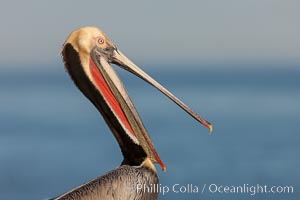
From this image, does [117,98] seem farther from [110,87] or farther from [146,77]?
[146,77]

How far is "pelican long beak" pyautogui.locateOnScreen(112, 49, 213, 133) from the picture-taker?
4738 mm

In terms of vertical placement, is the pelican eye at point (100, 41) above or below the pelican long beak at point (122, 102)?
above

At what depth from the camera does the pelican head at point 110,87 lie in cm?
470

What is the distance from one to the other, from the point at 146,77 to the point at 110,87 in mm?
216

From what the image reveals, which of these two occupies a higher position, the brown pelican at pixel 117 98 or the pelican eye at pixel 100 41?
the pelican eye at pixel 100 41

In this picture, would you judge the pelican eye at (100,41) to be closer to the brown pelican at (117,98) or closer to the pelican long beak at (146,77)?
the brown pelican at (117,98)

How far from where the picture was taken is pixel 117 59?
189 inches

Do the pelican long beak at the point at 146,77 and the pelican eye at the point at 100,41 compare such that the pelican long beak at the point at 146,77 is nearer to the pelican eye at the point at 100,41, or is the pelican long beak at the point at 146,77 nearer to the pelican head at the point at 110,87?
the pelican head at the point at 110,87

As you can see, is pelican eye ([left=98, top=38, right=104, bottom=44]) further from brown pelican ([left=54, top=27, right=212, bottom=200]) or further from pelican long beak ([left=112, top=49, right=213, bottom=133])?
pelican long beak ([left=112, top=49, right=213, bottom=133])

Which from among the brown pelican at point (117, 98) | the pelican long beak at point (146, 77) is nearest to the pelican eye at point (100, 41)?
the brown pelican at point (117, 98)

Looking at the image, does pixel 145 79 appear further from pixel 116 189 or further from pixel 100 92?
pixel 116 189

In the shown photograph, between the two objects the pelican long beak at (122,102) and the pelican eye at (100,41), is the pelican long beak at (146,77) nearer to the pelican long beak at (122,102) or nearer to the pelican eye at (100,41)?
the pelican long beak at (122,102)

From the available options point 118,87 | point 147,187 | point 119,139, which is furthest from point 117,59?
point 147,187

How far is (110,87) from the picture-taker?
476 centimetres
